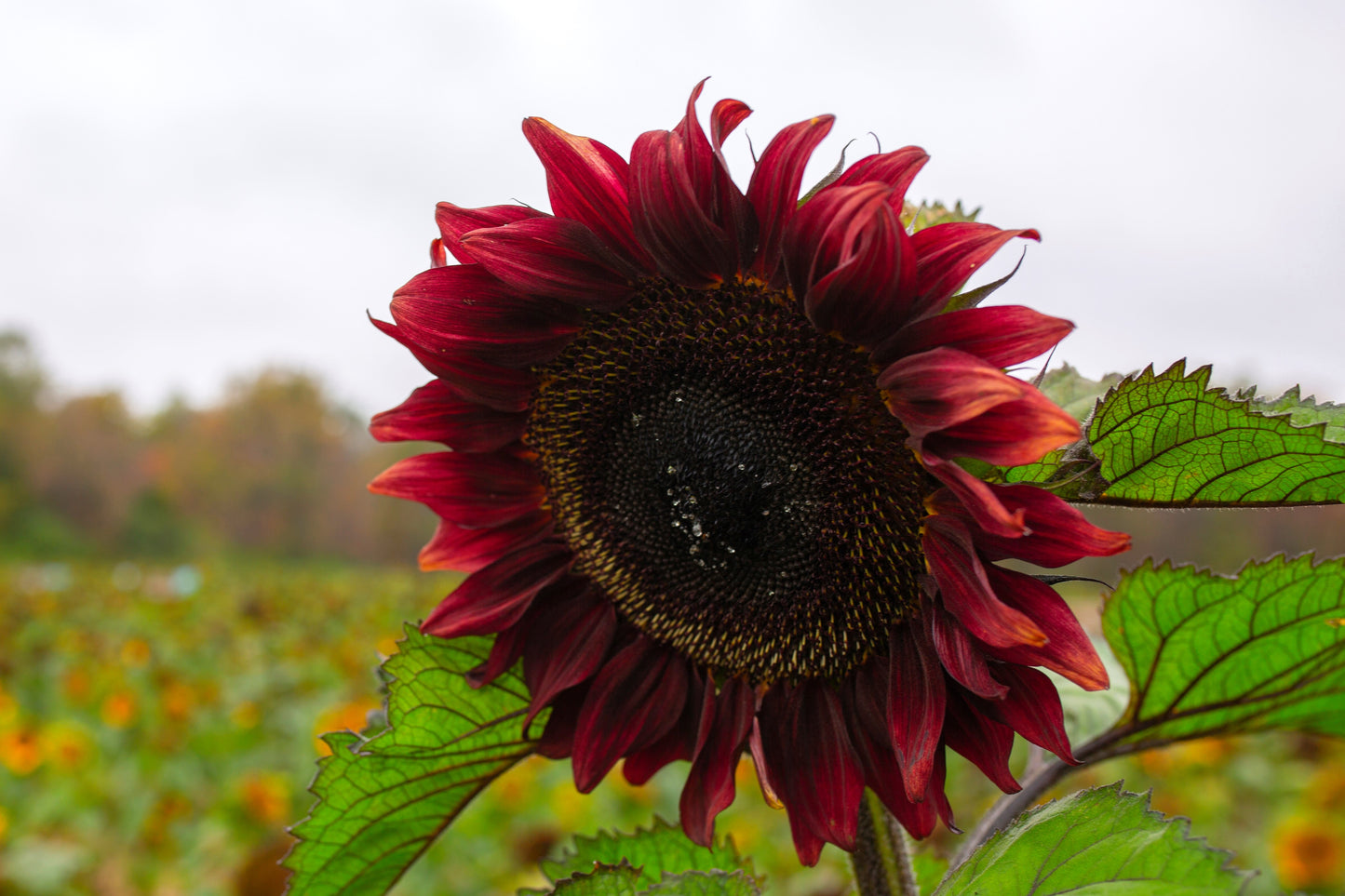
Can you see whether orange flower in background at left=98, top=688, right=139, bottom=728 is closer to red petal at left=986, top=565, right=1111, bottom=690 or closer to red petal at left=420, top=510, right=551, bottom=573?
red petal at left=420, top=510, right=551, bottom=573

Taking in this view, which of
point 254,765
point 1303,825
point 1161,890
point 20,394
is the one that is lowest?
point 1303,825

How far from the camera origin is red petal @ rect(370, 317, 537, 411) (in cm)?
79

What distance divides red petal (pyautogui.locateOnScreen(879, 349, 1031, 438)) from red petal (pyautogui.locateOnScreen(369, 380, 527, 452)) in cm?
35

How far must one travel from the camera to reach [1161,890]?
503 millimetres

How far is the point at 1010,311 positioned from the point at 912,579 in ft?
0.72

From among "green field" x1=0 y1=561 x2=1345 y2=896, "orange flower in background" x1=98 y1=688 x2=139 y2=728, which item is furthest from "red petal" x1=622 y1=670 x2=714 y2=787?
"orange flower in background" x1=98 y1=688 x2=139 y2=728

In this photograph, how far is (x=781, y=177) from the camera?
0.69 metres

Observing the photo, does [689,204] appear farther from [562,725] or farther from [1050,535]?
[562,725]

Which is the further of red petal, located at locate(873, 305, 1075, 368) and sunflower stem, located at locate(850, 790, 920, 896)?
sunflower stem, located at locate(850, 790, 920, 896)

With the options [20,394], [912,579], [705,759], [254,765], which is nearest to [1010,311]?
[912,579]

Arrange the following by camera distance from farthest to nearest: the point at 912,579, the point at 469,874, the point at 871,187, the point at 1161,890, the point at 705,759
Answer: the point at 469,874 → the point at 705,759 → the point at 912,579 → the point at 871,187 → the point at 1161,890

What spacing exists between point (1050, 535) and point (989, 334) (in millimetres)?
132

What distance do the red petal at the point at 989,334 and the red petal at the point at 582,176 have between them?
0.23 metres

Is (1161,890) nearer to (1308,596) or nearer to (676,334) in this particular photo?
(1308,596)
